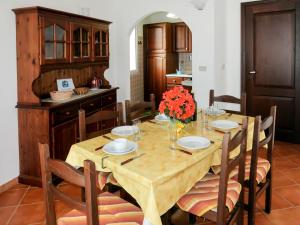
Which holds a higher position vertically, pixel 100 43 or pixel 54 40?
A: pixel 100 43

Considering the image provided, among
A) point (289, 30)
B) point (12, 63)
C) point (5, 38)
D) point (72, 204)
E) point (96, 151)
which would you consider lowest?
point (72, 204)

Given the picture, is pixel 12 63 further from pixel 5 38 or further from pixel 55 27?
pixel 55 27

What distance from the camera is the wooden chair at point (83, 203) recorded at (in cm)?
136

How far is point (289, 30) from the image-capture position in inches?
175

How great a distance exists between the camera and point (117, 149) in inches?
76.9

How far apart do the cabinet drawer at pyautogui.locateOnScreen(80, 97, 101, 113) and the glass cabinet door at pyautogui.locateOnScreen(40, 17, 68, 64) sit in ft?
1.86

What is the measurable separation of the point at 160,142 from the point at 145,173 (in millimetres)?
556

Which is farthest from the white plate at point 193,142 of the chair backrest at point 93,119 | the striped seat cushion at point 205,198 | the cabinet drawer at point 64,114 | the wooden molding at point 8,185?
the wooden molding at point 8,185

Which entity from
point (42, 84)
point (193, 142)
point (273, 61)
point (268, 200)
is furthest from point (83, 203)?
point (273, 61)

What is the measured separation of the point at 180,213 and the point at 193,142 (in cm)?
74

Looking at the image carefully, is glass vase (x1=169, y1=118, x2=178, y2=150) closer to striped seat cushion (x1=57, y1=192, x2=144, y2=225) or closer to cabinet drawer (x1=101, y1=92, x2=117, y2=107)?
striped seat cushion (x1=57, y1=192, x2=144, y2=225)

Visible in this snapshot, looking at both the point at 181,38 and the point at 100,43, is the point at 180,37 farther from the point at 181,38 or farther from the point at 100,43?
the point at 100,43

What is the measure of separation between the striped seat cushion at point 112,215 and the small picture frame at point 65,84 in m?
2.33

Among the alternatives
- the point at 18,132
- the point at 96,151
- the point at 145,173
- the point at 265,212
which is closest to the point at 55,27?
the point at 18,132
